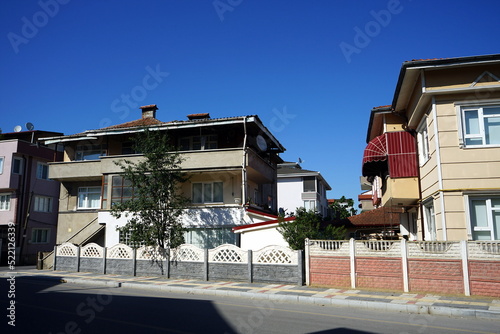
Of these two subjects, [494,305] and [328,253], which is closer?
[494,305]


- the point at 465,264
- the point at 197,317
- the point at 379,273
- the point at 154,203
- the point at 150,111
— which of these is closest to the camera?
the point at 197,317

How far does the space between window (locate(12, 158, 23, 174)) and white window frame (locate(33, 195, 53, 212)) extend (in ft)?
8.86

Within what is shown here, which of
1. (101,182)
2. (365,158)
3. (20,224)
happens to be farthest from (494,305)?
(20,224)

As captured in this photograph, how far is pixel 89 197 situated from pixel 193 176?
336 inches

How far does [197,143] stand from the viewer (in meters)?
26.0

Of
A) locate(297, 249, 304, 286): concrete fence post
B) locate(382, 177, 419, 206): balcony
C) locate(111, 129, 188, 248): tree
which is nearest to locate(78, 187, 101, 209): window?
locate(111, 129, 188, 248): tree

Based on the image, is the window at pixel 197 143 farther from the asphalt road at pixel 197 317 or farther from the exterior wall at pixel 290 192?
the exterior wall at pixel 290 192

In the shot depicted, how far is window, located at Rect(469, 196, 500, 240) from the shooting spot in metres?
12.4

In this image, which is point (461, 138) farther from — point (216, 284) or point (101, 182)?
point (101, 182)

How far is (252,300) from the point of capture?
12602 mm

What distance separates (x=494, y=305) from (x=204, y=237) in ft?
51.0

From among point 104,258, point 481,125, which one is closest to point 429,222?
point 481,125

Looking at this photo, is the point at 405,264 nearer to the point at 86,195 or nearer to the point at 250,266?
the point at 250,266

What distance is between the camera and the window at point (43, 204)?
3453cm
